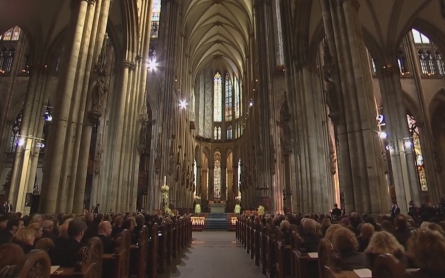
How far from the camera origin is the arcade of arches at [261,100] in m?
8.59

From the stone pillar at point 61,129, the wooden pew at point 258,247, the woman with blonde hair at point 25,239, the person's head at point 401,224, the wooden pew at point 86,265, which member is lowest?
the wooden pew at point 258,247

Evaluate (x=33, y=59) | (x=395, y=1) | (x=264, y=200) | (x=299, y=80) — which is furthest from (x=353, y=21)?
(x=33, y=59)

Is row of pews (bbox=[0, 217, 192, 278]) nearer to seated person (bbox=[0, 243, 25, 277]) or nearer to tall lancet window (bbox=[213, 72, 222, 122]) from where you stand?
seated person (bbox=[0, 243, 25, 277])

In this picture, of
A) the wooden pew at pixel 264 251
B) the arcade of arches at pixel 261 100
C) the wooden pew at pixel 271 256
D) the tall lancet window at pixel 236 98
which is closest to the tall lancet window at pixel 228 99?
the tall lancet window at pixel 236 98

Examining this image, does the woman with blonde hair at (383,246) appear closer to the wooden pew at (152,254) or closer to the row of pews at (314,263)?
the row of pews at (314,263)

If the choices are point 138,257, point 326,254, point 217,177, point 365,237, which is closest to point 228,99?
point 217,177

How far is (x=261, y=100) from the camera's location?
2483 centimetres

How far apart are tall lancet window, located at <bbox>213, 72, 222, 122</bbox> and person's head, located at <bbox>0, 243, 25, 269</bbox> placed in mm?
46501

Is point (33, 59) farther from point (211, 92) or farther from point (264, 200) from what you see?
point (211, 92)

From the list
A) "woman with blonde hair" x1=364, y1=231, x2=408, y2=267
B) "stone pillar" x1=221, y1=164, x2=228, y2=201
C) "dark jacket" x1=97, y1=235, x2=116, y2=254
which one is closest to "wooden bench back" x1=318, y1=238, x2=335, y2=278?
"woman with blonde hair" x1=364, y1=231, x2=408, y2=267

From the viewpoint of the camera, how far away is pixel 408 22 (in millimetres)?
15805

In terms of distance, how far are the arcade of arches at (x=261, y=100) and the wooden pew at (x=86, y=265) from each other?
6.27 m

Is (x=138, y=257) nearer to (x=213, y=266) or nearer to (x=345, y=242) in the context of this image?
(x=213, y=266)

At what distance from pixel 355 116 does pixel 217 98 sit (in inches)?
1627
